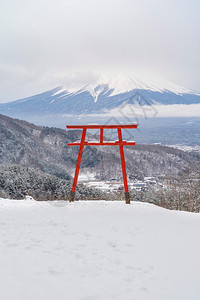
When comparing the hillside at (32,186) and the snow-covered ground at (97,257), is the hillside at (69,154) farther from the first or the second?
the snow-covered ground at (97,257)

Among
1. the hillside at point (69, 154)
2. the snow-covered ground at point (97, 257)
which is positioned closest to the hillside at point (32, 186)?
the snow-covered ground at point (97, 257)

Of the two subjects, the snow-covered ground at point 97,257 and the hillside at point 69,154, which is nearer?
the snow-covered ground at point 97,257

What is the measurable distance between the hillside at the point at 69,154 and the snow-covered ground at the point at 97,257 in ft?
184

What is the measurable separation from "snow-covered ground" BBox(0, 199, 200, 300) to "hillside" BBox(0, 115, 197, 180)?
56.1 meters

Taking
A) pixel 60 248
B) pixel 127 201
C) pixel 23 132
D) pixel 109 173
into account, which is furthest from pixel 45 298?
pixel 23 132

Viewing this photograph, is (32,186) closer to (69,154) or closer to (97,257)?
(97,257)

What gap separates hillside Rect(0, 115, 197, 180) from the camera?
2721 inches

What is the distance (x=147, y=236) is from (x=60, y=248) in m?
1.73

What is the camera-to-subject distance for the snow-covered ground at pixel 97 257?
276 cm

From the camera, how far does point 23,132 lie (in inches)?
3282

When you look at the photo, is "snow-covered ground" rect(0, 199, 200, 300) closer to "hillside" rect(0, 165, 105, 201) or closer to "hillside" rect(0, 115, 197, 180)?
"hillside" rect(0, 165, 105, 201)

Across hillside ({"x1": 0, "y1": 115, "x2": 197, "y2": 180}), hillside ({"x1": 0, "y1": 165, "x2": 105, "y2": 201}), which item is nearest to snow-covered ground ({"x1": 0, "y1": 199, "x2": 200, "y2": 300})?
hillside ({"x1": 0, "y1": 165, "x2": 105, "y2": 201})

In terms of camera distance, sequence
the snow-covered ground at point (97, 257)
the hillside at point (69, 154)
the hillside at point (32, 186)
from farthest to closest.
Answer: the hillside at point (69, 154)
the hillside at point (32, 186)
the snow-covered ground at point (97, 257)

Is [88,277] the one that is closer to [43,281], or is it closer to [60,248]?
[43,281]
